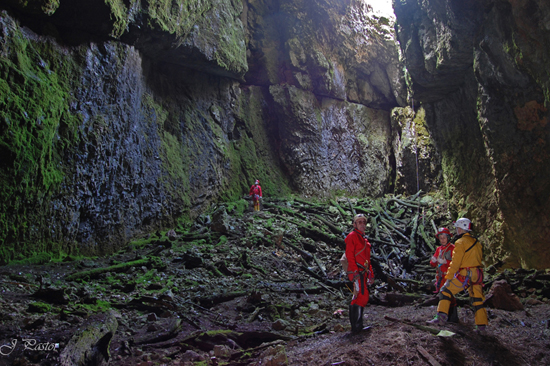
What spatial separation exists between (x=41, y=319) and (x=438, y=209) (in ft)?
43.7

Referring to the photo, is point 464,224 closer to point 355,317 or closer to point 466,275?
point 466,275

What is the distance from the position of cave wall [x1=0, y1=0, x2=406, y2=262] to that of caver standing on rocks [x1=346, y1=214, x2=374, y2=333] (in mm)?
7116

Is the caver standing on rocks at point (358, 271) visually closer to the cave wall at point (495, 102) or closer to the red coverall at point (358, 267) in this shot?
the red coverall at point (358, 267)

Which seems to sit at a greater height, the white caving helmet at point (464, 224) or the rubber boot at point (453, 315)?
the white caving helmet at point (464, 224)

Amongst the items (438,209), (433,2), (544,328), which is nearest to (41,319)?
(544,328)

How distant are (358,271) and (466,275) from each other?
1.46 m

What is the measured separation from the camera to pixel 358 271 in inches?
193

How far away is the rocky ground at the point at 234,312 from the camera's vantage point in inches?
148

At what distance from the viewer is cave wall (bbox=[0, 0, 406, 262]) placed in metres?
7.59

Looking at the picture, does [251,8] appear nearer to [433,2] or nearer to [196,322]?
[433,2]

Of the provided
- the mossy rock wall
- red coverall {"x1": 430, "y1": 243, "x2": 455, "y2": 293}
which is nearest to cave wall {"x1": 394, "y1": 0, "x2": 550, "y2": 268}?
red coverall {"x1": 430, "y1": 243, "x2": 455, "y2": 293}
